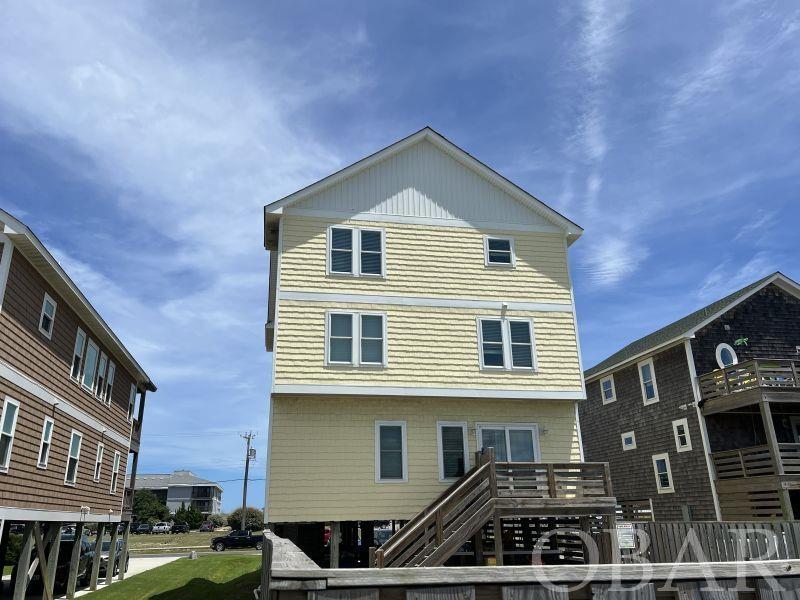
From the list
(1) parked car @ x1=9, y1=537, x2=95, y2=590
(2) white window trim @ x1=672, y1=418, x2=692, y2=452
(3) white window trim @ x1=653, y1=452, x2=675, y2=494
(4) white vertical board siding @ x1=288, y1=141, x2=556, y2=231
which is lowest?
(1) parked car @ x1=9, y1=537, x2=95, y2=590

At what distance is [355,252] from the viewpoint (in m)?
18.4

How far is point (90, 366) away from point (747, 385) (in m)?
25.0

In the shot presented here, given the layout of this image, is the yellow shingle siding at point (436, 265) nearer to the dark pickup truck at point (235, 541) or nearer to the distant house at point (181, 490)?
the dark pickup truck at point (235, 541)

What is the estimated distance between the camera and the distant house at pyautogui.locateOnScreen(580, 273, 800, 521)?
23000mm

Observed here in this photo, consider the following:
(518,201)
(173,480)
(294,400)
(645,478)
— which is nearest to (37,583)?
(294,400)

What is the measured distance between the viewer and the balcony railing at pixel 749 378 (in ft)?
76.7

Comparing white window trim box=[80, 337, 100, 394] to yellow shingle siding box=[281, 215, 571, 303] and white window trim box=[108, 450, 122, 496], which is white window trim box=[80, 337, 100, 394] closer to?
white window trim box=[108, 450, 122, 496]

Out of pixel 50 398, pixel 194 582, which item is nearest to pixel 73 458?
pixel 50 398

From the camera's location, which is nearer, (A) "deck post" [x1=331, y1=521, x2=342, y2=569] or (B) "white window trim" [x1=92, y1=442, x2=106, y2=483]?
(A) "deck post" [x1=331, y1=521, x2=342, y2=569]

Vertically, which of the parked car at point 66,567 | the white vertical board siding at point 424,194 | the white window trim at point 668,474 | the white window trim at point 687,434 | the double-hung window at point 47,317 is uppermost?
the white vertical board siding at point 424,194

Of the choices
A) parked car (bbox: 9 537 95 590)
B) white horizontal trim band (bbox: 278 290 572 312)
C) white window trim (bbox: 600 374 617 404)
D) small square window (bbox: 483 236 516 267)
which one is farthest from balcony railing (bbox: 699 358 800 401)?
parked car (bbox: 9 537 95 590)

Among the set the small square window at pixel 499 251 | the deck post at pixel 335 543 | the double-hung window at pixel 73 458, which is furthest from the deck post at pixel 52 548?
the small square window at pixel 499 251

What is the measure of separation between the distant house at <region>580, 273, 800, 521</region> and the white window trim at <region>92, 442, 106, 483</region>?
74.0 feet

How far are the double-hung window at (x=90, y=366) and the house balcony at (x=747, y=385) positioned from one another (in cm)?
2410
